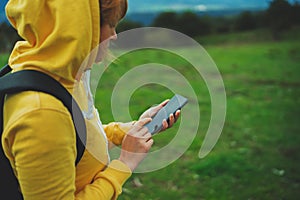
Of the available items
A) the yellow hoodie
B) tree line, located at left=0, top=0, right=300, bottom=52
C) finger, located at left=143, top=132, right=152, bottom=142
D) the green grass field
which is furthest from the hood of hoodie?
tree line, located at left=0, top=0, right=300, bottom=52

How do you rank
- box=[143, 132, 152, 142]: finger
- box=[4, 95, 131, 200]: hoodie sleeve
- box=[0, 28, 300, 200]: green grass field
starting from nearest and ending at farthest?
box=[4, 95, 131, 200]: hoodie sleeve < box=[143, 132, 152, 142]: finger < box=[0, 28, 300, 200]: green grass field

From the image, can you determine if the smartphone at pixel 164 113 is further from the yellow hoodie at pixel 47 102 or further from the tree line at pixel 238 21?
the tree line at pixel 238 21

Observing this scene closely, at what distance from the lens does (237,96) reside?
16.1ft

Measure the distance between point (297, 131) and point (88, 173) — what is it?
292cm

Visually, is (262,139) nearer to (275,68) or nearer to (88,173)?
(275,68)

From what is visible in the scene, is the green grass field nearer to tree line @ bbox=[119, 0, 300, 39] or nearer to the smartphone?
the smartphone

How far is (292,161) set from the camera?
3.36 meters

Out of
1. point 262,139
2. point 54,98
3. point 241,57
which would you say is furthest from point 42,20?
point 241,57

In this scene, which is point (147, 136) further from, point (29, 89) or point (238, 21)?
point (238, 21)

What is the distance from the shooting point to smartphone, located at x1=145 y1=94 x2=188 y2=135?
129cm

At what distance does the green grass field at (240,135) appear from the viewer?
118 inches

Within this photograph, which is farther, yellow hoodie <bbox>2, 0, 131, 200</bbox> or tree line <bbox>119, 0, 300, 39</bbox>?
tree line <bbox>119, 0, 300, 39</bbox>

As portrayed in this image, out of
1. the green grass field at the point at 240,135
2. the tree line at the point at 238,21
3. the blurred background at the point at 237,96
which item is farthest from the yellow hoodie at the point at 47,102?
the tree line at the point at 238,21

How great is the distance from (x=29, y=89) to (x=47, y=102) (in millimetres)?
46
